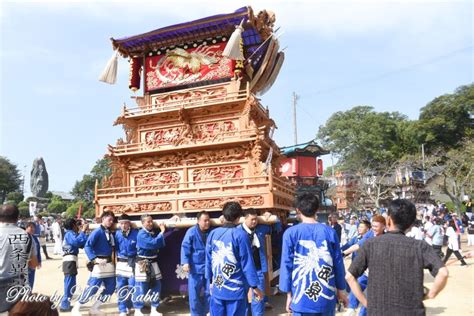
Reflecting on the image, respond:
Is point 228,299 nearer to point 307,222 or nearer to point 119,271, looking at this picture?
point 307,222

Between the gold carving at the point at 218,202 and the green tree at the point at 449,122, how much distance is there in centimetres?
3634

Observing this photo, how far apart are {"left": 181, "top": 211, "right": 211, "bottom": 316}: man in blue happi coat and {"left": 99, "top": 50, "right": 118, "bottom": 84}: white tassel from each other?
8925 mm

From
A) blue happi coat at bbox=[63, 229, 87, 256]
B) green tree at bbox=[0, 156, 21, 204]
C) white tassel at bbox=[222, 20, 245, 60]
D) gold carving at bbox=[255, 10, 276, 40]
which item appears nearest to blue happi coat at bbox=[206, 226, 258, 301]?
blue happi coat at bbox=[63, 229, 87, 256]

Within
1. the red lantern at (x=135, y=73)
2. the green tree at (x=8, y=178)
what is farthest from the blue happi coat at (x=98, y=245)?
the green tree at (x=8, y=178)

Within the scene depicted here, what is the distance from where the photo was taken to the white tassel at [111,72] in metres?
13.3

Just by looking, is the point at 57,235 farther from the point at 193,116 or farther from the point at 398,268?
the point at 398,268

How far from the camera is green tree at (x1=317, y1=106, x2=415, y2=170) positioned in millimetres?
41156

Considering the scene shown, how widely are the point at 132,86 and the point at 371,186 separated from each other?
24838 millimetres

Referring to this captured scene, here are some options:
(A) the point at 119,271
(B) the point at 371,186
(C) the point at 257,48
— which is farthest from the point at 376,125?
(A) the point at 119,271

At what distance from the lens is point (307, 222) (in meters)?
3.92

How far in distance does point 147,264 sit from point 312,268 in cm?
439

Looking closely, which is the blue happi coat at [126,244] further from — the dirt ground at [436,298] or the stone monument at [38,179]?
the stone monument at [38,179]

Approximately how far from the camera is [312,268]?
12.4 ft

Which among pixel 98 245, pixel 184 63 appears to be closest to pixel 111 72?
pixel 184 63
